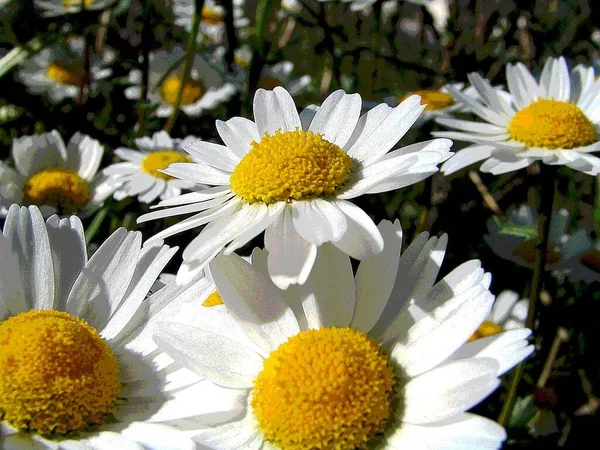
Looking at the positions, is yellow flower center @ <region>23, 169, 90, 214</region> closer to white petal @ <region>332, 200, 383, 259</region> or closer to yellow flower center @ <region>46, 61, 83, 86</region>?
yellow flower center @ <region>46, 61, 83, 86</region>

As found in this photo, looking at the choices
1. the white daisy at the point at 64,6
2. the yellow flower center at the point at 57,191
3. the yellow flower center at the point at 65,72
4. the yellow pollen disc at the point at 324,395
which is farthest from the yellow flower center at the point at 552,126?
the yellow flower center at the point at 65,72

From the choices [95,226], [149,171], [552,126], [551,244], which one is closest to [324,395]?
[552,126]

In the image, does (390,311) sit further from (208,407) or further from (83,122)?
(83,122)


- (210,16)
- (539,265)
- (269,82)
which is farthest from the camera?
(210,16)

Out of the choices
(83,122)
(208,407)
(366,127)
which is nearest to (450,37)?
(83,122)

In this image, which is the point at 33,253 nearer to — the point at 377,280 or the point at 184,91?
the point at 377,280

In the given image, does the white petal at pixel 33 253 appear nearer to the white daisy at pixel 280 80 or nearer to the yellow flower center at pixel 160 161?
the yellow flower center at pixel 160 161
